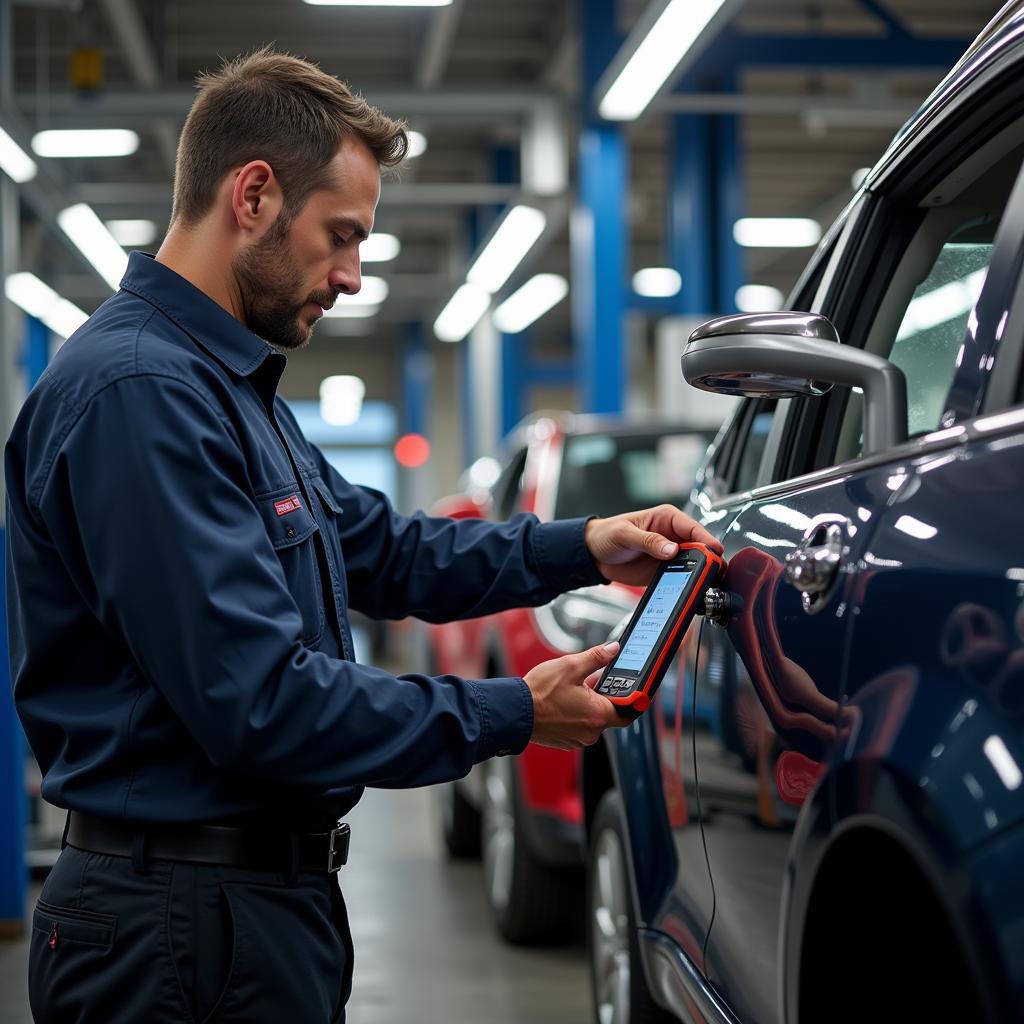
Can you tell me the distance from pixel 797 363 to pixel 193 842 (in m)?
0.93

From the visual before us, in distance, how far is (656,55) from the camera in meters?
6.27

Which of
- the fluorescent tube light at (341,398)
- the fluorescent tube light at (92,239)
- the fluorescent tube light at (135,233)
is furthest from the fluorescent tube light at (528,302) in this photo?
the fluorescent tube light at (341,398)

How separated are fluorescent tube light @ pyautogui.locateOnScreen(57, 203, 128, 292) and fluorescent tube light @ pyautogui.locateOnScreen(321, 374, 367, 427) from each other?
1775cm

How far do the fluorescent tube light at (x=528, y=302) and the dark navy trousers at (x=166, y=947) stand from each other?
11601 mm

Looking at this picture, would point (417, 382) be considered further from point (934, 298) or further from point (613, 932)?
point (934, 298)

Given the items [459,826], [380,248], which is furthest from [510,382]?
[459,826]

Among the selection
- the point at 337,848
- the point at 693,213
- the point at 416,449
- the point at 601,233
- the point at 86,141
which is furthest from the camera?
the point at 416,449

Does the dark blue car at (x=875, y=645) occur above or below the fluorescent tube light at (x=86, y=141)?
below

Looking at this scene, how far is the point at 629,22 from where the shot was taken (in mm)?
12016

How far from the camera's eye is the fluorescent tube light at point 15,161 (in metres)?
5.76

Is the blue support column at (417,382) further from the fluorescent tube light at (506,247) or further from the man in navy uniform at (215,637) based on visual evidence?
the man in navy uniform at (215,637)

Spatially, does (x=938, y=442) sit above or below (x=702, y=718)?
above

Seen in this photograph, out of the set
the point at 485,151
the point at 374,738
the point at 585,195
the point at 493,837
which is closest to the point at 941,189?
the point at 374,738

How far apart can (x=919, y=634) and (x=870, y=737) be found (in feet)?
0.41
